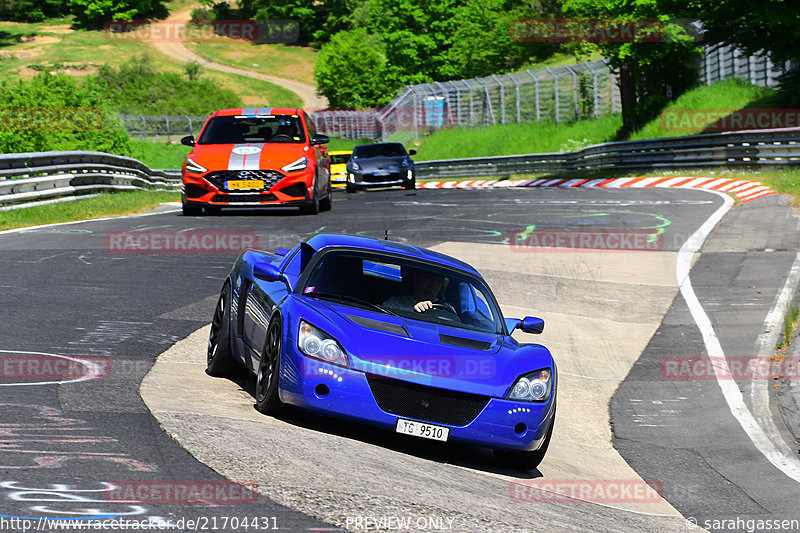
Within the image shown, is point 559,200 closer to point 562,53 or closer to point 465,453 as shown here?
point 465,453

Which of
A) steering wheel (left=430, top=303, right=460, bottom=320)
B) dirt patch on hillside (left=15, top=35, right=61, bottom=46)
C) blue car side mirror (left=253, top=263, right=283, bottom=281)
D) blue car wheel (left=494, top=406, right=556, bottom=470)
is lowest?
blue car wheel (left=494, top=406, right=556, bottom=470)

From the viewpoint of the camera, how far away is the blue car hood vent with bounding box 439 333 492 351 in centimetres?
714

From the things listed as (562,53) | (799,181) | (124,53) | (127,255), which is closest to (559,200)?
(799,181)

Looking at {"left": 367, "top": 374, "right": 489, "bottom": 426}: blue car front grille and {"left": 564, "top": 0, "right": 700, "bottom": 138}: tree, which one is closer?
{"left": 367, "top": 374, "right": 489, "bottom": 426}: blue car front grille

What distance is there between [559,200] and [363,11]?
351 ft

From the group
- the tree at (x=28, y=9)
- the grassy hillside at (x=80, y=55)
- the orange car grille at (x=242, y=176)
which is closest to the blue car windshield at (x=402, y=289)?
the orange car grille at (x=242, y=176)

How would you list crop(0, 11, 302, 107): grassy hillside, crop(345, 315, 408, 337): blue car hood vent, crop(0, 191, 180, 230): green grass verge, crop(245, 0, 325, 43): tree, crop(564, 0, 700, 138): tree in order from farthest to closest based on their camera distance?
crop(245, 0, 325, 43): tree → crop(0, 11, 302, 107): grassy hillside → crop(564, 0, 700, 138): tree → crop(0, 191, 180, 230): green grass verge → crop(345, 315, 408, 337): blue car hood vent

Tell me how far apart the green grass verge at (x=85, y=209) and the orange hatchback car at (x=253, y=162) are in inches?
98.9

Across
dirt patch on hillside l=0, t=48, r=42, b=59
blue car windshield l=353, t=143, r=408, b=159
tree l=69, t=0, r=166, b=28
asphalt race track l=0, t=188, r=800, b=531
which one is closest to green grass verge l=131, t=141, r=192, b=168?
blue car windshield l=353, t=143, r=408, b=159

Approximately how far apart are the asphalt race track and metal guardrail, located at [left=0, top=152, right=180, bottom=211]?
2202mm

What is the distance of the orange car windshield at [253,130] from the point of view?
20094 millimetres

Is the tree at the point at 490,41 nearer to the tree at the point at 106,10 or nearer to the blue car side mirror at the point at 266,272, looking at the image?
the tree at the point at 106,10

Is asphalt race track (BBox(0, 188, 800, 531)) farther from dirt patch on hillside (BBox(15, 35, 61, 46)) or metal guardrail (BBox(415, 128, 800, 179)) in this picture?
dirt patch on hillside (BBox(15, 35, 61, 46))

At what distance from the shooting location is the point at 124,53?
117375mm
